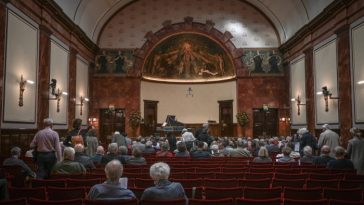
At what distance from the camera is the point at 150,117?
28234mm

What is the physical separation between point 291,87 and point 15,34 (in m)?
17.9

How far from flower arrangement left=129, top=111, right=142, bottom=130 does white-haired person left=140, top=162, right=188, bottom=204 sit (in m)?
20.9

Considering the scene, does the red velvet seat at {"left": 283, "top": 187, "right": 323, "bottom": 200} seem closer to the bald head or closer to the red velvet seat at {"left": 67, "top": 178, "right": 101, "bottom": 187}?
the bald head

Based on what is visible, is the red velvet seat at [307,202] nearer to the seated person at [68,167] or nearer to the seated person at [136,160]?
the seated person at [68,167]

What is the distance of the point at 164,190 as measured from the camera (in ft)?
15.6

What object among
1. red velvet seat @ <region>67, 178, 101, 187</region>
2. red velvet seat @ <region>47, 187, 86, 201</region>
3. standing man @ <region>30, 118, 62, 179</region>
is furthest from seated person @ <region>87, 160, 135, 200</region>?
standing man @ <region>30, 118, 62, 179</region>

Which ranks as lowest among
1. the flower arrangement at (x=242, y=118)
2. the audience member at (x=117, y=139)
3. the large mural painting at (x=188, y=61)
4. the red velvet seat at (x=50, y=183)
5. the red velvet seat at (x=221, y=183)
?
the red velvet seat at (x=221, y=183)

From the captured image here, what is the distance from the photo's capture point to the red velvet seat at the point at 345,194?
5430 mm

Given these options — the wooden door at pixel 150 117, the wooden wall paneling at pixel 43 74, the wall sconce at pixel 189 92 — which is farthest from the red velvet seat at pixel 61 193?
the wall sconce at pixel 189 92

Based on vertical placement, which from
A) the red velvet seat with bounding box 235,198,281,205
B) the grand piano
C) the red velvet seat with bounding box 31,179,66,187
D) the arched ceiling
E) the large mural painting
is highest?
the arched ceiling

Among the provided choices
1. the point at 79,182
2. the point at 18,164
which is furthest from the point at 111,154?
the point at 79,182

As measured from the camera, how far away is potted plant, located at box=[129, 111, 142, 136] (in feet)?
84.3

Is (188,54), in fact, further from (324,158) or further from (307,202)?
(307,202)

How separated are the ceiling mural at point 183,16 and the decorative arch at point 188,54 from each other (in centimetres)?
56
